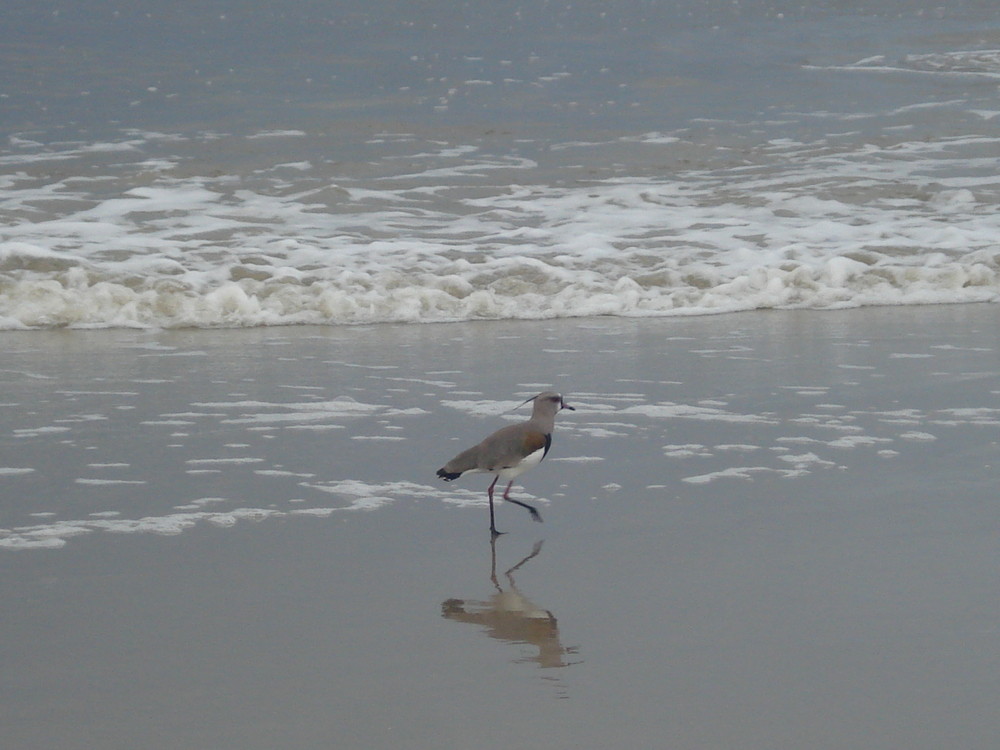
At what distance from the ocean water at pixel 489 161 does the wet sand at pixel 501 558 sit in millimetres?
2310

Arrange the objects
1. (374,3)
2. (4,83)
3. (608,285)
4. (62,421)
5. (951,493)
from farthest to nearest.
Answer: (374,3)
(4,83)
(608,285)
(62,421)
(951,493)

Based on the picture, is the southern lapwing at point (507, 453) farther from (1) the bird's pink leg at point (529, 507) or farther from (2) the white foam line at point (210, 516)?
(2) the white foam line at point (210, 516)

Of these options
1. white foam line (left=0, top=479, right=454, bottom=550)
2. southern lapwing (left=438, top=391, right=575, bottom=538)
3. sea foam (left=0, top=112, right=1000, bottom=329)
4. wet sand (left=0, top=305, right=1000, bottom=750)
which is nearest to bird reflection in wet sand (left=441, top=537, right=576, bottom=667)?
wet sand (left=0, top=305, right=1000, bottom=750)

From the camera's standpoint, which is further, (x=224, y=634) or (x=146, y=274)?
(x=146, y=274)

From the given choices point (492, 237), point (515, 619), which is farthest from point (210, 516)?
point (492, 237)

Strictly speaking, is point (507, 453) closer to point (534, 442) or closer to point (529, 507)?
point (534, 442)

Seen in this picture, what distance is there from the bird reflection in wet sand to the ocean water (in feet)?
17.2

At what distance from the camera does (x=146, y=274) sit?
29.8 feet

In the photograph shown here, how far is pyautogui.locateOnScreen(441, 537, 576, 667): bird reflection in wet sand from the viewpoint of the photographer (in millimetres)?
3008

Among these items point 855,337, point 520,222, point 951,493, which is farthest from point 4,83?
point 951,493

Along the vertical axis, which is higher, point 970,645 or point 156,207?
point 156,207

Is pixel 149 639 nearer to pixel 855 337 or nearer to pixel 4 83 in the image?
pixel 855 337

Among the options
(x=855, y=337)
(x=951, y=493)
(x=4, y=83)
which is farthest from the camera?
(x=4, y=83)

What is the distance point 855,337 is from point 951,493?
10.7ft
